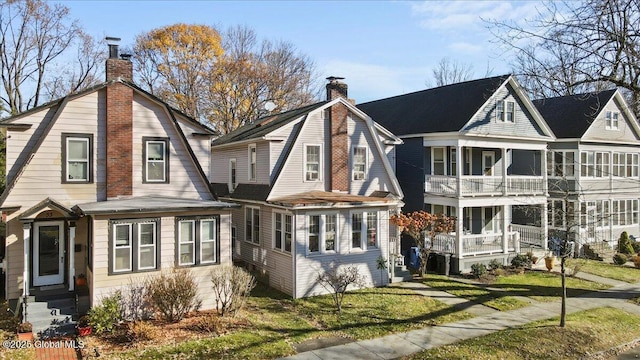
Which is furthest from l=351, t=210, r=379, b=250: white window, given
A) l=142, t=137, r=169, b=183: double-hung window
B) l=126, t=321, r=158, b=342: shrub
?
l=126, t=321, r=158, b=342: shrub

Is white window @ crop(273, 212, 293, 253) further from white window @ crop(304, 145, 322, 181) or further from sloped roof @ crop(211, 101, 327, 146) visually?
sloped roof @ crop(211, 101, 327, 146)

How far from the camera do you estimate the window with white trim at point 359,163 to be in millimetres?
20969

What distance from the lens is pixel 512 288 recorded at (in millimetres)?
19500

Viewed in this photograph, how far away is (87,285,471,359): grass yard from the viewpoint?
11.9 metres

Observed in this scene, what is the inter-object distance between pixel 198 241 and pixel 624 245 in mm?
26380

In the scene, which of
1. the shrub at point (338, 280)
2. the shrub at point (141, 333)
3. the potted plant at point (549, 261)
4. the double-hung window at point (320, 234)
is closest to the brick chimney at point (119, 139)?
the shrub at point (141, 333)

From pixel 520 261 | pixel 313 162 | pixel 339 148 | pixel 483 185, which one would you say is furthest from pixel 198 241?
pixel 520 261

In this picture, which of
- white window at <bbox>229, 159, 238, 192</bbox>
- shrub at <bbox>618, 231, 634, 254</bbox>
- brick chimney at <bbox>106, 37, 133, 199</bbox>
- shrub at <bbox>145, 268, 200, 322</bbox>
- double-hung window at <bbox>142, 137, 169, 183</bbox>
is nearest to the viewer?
shrub at <bbox>145, 268, 200, 322</bbox>

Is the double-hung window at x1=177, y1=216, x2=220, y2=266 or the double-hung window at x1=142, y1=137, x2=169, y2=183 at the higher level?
the double-hung window at x1=142, y1=137, x2=169, y2=183

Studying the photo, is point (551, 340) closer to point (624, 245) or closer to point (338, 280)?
point (338, 280)

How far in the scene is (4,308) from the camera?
1523 cm

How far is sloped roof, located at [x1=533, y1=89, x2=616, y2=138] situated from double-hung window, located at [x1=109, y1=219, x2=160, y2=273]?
2510 centimetres

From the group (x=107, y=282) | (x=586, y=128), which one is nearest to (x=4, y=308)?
(x=107, y=282)

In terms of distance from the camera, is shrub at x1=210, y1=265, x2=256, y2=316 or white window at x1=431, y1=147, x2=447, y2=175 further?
white window at x1=431, y1=147, x2=447, y2=175
